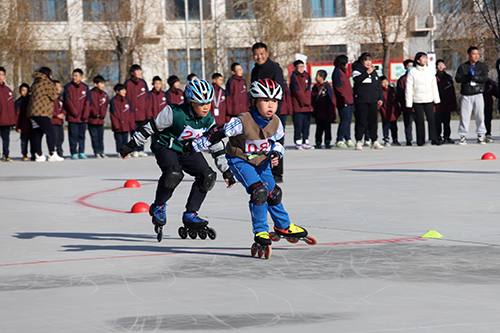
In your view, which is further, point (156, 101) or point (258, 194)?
point (156, 101)

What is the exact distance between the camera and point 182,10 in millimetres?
56219

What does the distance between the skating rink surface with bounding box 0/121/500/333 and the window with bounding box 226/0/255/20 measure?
35790mm

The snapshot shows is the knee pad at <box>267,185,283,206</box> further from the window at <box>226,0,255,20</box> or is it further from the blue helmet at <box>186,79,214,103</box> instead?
the window at <box>226,0,255,20</box>

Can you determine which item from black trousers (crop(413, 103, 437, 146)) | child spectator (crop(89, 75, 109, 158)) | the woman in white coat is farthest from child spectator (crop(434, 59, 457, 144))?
child spectator (crop(89, 75, 109, 158))

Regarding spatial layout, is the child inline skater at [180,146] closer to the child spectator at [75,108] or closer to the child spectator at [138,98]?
the child spectator at [75,108]

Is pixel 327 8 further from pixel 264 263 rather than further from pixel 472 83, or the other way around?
pixel 264 263

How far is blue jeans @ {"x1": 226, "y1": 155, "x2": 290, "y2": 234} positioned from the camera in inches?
244

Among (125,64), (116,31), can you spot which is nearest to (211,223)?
(125,64)

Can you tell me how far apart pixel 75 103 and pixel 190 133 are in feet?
36.5

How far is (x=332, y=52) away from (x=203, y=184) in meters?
49.7

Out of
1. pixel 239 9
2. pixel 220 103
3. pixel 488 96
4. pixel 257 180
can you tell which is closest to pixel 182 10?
pixel 239 9

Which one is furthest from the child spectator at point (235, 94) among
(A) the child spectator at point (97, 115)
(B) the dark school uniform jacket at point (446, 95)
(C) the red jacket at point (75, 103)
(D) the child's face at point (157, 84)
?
(B) the dark school uniform jacket at point (446, 95)

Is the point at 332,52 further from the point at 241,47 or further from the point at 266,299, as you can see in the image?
the point at 266,299

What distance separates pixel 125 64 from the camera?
3866cm
